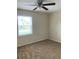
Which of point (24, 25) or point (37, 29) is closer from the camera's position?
point (24, 25)

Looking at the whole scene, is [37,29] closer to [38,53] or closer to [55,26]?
[55,26]

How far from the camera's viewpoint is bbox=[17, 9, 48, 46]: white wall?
5248mm

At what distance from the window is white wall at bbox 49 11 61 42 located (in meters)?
2.04

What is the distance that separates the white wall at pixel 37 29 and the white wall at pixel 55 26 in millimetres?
447

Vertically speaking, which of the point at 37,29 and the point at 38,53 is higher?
the point at 37,29

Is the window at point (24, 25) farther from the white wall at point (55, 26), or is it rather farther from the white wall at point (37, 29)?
the white wall at point (55, 26)

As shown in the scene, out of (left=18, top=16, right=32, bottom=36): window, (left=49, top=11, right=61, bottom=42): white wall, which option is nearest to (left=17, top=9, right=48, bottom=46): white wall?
(left=18, top=16, right=32, bottom=36): window

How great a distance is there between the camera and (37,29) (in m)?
6.38

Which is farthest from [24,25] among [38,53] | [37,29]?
[38,53]

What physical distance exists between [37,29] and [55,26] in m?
1.48
